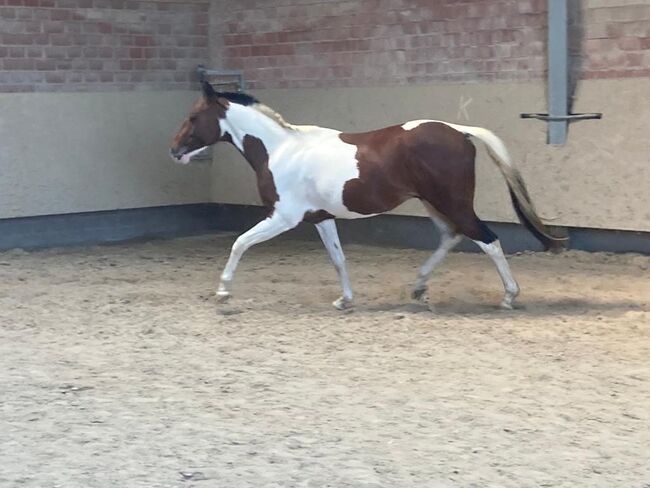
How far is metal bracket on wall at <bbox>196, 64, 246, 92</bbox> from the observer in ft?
35.2

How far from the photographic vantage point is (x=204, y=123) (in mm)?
7012

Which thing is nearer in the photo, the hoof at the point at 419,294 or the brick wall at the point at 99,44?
the hoof at the point at 419,294

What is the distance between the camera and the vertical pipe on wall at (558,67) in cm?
822

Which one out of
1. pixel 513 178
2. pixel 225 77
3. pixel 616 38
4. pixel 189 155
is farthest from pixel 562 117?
pixel 225 77

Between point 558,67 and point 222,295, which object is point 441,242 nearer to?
point 222,295

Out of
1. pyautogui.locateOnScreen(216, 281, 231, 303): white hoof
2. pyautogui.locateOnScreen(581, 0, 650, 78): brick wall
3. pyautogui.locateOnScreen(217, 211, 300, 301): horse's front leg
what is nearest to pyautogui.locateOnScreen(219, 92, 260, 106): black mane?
pyautogui.locateOnScreen(217, 211, 300, 301): horse's front leg

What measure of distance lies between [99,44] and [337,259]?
472cm

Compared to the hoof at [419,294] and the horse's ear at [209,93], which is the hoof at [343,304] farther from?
the horse's ear at [209,93]

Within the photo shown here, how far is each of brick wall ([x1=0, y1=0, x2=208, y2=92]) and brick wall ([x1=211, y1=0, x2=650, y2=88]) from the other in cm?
36

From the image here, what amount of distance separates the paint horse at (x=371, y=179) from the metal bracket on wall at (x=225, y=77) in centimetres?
384

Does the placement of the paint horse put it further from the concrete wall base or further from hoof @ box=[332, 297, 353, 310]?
the concrete wall base

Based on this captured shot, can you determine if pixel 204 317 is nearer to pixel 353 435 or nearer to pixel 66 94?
pixel 353 435

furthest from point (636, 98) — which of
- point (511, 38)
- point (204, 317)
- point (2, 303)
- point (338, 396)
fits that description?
point (2, 303)

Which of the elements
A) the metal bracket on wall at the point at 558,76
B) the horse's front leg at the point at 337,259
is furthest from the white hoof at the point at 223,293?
the metal bracket on wall at the point at 558,76
